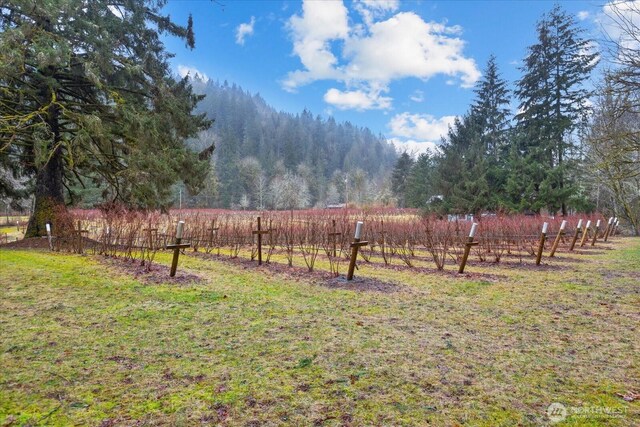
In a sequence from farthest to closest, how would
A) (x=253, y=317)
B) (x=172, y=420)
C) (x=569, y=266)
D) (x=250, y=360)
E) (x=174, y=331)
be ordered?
1. (x=569, y=266)
2. (x=253, y=317)
3. (x=174, y=331)
4. (x=250, y=360)
5. (x=172, y=420)

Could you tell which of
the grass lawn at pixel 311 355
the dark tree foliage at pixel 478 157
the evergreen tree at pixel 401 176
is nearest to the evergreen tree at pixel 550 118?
the dark tree foliage at pixel 478 157

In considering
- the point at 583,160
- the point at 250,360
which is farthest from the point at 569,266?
the point at 583,160

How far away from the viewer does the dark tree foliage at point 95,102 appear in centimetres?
918

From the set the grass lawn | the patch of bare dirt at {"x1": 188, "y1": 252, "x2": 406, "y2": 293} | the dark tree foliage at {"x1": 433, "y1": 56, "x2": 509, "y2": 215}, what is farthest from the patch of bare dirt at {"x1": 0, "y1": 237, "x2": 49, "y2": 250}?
the dark tree foliage at {"x1": 433, "y1": 56, "x2": 509, "y2": 215}

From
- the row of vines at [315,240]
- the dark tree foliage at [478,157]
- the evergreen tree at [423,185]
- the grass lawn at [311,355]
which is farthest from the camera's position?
the evergreen tree at [423,185]

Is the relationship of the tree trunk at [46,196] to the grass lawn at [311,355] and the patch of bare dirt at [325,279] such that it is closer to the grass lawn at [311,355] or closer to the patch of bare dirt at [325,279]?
the grass lawn at [311,355]

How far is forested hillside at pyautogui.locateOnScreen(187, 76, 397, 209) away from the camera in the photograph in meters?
53.7

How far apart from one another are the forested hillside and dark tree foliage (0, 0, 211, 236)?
2529 centimetres

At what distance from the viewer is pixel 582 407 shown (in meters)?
2.32

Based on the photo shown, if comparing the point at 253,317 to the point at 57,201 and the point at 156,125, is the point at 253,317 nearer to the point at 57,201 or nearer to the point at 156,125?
the point at 156,125

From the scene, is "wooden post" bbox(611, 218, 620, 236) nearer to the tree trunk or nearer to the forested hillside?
the tree trunk

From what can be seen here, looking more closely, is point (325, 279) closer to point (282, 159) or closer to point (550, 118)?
point (550, 118)

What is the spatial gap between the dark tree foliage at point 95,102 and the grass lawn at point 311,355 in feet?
18.5

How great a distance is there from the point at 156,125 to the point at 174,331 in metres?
9.03
